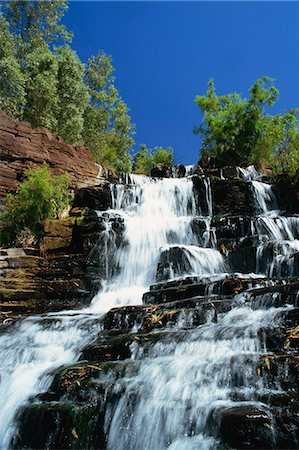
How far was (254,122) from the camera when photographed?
22.2 meters

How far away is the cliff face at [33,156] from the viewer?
47.1 ft

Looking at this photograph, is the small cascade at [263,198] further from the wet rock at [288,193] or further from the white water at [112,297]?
the white water at [112,297]

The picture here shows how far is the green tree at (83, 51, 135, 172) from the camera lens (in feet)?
78.1

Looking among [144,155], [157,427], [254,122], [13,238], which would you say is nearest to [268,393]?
[157,427]

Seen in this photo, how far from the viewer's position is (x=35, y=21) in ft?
77.9

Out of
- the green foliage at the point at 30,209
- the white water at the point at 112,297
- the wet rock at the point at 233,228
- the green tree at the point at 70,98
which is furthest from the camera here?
the green tree at the point at 70,98

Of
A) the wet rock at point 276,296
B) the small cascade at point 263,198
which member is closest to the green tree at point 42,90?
the small cascade at point 263,198

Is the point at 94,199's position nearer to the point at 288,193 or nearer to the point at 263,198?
the point at 263,198

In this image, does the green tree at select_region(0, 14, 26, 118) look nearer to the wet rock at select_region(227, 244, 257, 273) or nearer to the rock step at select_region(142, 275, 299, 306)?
the wet rock at select_region(227, 244, 257, 273)

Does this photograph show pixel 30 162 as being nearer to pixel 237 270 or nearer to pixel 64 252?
pixel 64 252

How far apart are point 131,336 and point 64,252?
6.33 meters

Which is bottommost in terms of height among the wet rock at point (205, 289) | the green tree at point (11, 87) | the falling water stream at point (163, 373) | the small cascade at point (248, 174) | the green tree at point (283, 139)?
the falling water stream at point (163, 373)

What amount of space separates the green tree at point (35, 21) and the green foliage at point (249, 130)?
983 cm

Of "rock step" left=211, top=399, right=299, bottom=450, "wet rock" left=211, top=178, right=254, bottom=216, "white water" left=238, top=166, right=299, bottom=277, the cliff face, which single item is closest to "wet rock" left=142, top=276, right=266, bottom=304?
"white water" left=238, top=166, right=299, bottom=277
